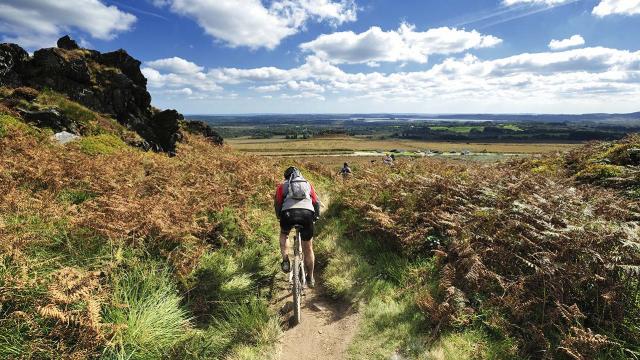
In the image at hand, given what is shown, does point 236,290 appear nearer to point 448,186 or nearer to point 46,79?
point 448,186

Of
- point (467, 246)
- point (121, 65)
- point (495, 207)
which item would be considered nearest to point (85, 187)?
point (467, 246)

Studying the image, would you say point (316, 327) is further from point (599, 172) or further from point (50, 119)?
point (50, 119)

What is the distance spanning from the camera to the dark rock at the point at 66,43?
23.5 meters

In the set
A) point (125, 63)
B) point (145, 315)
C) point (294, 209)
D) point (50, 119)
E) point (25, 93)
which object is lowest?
point (145, 315)

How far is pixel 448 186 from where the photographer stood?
10.5 meters

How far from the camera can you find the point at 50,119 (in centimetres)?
1560

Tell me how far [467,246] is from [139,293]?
618 centimetres

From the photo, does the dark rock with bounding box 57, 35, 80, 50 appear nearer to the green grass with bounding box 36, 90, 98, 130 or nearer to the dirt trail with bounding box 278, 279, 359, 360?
the green grass with bounding box 36, 90, 98, 130

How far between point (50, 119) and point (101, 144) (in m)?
2.30

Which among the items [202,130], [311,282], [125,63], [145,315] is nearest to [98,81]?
[125,63]

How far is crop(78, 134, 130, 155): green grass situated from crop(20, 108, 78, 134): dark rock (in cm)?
109

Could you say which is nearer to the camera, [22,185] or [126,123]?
[22,185]

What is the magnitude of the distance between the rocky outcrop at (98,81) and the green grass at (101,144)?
12.8 feet

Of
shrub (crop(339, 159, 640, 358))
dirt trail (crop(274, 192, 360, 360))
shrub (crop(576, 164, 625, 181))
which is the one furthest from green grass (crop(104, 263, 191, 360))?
shrub (crop(576, 164, 625, 181))
